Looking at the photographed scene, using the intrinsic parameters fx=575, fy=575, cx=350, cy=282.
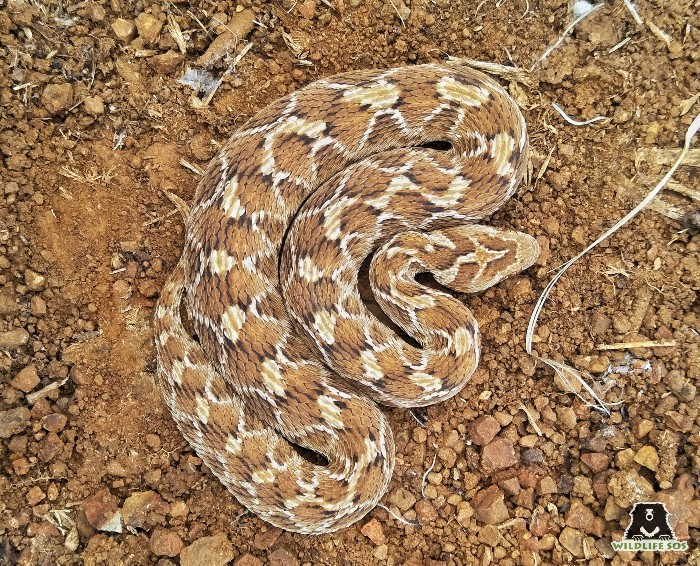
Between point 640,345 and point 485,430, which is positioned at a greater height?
point 640,345

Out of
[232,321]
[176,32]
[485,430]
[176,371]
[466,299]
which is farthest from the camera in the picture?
[466,299]

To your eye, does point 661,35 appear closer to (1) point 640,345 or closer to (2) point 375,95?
(2) point 375,95

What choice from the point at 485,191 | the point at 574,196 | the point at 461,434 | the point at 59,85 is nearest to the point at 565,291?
the point at 574,196

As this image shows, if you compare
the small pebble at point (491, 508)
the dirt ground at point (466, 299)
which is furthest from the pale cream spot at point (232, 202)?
the small pebble at point (491, 508)

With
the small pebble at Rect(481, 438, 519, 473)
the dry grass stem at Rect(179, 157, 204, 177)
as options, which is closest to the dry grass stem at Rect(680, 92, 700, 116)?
the small pebble at Rect(481, 438, 519, 473)

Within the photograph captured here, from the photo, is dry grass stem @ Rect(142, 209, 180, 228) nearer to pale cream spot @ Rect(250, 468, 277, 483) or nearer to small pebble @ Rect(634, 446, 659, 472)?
pale cream spot @ Rect(250, 468, 277, 483)

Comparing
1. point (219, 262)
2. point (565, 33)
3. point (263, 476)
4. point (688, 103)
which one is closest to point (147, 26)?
point (219, 262)

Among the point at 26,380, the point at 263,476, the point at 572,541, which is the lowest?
the point at 572,541
